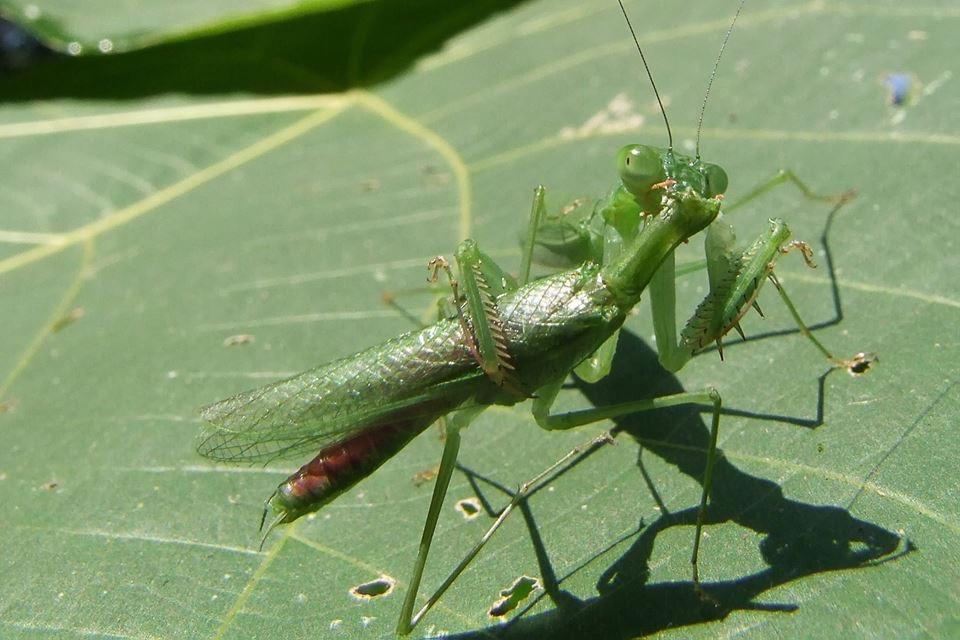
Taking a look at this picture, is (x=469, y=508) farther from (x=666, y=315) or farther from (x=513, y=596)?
(x=666, y=315)

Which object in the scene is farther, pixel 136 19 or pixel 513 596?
pixel 136 19

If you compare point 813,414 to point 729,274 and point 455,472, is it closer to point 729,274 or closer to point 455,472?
point 729,274

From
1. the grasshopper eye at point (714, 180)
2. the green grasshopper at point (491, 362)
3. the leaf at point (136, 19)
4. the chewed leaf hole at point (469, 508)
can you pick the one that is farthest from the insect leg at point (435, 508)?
the leaf at point (136, 19)

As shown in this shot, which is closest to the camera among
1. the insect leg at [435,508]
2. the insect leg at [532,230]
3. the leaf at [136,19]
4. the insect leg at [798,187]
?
the insect leg at [435,508]

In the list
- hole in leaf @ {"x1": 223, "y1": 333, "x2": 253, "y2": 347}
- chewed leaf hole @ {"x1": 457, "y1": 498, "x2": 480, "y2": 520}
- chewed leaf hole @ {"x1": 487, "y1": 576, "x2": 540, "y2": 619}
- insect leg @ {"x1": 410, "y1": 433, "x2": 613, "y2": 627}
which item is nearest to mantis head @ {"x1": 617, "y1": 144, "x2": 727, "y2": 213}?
insect leg @ {"x1": 410, "y1": 433, "x2": 613, "y2": 627}

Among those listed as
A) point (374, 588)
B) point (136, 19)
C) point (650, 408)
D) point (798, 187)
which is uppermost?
point (136, 19)

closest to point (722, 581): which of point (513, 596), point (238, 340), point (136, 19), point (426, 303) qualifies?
point (513, 596)

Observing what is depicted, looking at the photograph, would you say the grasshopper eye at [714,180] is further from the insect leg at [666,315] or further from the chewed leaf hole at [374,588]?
the chewed leaf hole at [374,588]
